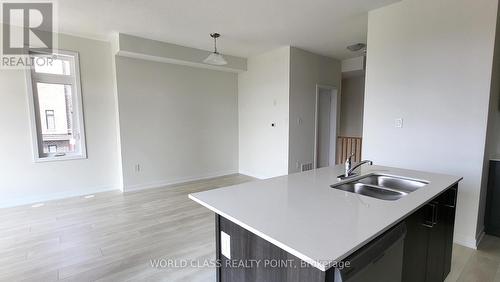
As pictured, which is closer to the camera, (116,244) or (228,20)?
(116,244)

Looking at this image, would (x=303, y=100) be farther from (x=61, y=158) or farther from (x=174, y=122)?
(x=61, y=158)

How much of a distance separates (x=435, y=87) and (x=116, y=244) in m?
3.67

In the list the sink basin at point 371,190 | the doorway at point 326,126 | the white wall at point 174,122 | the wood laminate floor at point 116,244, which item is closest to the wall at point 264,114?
the white wall at point 174,122

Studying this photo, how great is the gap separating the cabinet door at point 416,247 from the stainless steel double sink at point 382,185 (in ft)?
0.70

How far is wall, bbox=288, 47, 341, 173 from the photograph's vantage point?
4.65m

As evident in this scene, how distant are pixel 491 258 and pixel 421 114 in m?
1.47

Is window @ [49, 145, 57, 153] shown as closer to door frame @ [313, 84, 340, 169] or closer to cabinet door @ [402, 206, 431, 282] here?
door frame @ [313, 84, 340, 169]

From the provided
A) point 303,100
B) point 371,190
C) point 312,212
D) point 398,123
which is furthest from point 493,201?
point 303,100

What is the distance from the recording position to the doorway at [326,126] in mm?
5395

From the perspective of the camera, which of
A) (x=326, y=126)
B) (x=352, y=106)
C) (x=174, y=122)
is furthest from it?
(x=352, y=106)

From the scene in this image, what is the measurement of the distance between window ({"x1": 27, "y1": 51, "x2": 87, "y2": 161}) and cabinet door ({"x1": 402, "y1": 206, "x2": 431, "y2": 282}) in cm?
459

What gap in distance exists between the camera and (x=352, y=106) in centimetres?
706

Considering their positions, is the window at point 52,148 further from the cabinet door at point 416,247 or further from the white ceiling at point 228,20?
the cabinet door at point 416,247

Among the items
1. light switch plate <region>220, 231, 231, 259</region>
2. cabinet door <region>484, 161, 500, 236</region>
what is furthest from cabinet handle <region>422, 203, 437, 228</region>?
cabinet door <region>484, 161, 500, 236</region>
